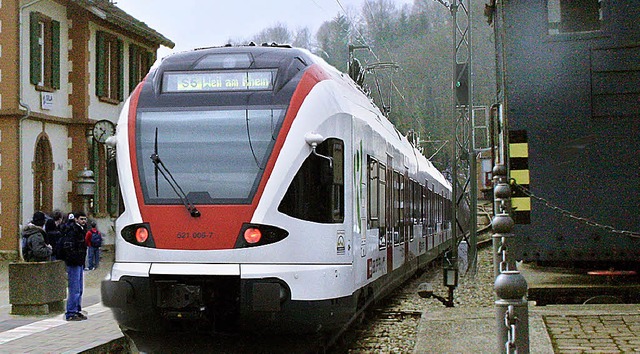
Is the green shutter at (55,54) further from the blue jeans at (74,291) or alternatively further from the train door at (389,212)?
the train door at (389,212)

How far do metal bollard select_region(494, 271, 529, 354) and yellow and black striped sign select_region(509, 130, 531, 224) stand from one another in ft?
13.2

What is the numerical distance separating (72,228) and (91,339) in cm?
288

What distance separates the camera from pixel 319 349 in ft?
30.7

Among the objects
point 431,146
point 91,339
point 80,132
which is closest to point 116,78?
point 80,132

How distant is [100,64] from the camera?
98.0ft

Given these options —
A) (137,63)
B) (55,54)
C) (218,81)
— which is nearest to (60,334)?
(218,81)

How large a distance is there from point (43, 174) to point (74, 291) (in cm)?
1544

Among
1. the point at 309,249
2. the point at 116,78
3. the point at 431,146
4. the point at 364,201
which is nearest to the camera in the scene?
the point at 309,249

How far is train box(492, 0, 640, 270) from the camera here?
351 inches

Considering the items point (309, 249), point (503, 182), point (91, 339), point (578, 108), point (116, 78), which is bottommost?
point (91, 339)

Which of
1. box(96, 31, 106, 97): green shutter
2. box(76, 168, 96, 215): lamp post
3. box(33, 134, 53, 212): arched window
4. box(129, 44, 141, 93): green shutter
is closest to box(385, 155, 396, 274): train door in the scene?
box(33, 134, 53, 212): arched window

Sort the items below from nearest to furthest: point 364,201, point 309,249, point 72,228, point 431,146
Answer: point 309,249
point 364,201
point 72,228
point 431,146

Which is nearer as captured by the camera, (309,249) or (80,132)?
(309,249)

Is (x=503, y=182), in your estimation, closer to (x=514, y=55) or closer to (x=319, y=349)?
(x=514, y=55)
